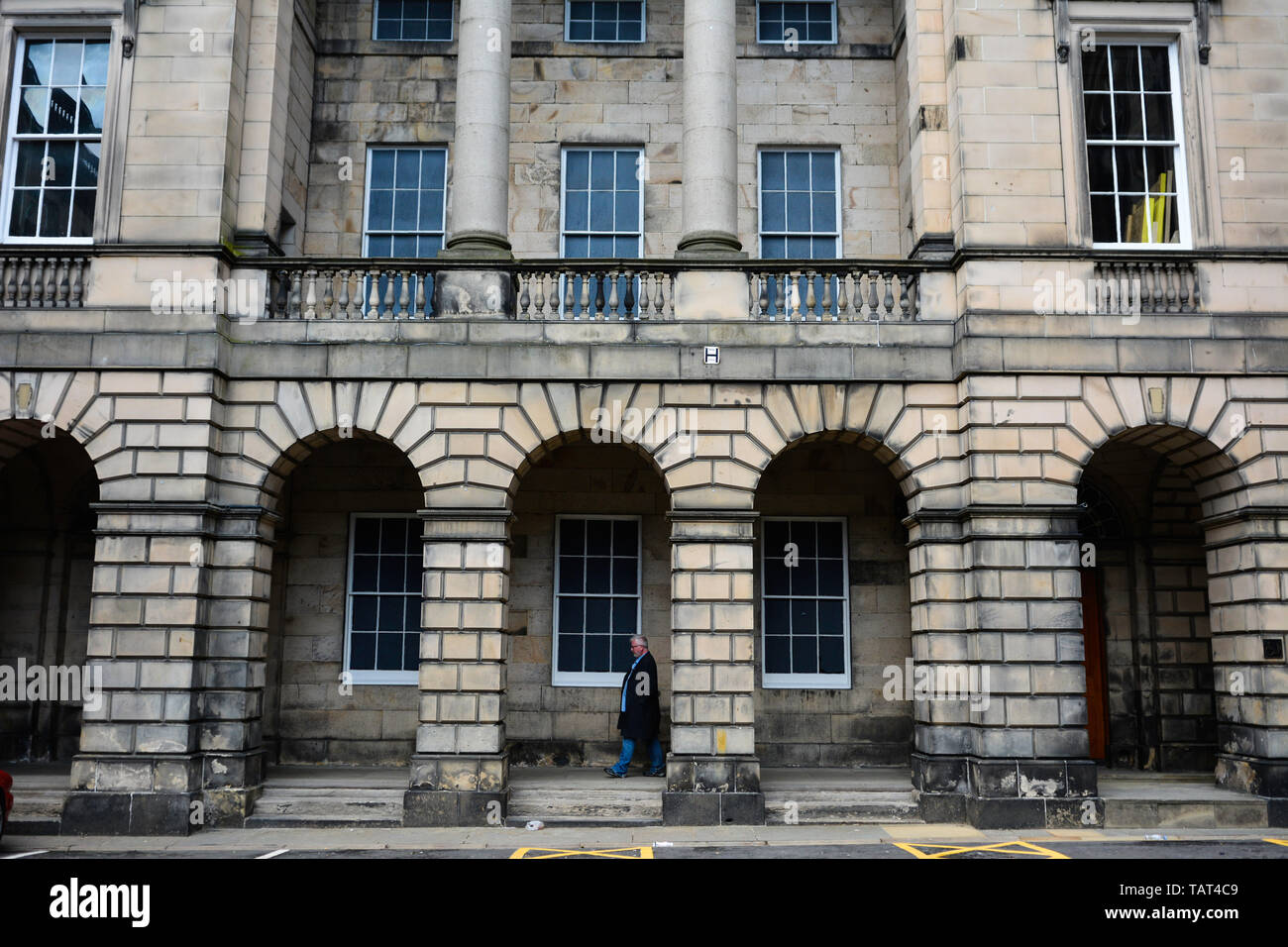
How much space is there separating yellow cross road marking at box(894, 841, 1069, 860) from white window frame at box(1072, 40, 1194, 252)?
23.9 feet

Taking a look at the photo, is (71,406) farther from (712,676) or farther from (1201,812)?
(1201,812)

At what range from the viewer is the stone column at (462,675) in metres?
12.2

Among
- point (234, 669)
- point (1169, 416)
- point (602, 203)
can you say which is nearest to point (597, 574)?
point (234, 669)

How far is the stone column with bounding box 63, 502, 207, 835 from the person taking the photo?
1198 centimetres

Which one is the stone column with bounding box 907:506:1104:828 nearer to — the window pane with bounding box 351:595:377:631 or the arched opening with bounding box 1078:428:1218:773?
the arched opening with bounding box 1078:428:1218:773

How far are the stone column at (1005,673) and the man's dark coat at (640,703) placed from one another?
10.9 ft

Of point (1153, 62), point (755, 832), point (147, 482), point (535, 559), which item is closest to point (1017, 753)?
point (755, 832)

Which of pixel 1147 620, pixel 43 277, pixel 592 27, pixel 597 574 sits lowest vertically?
pixel 1147 620

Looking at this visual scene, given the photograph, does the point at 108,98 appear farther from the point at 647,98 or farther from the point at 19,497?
the point at 647,98

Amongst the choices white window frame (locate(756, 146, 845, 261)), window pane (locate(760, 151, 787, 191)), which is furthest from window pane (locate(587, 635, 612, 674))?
window pane (locate(760, 151, 787, 191))

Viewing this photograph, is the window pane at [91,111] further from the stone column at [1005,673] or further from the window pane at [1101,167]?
the window pane at [1101,167]

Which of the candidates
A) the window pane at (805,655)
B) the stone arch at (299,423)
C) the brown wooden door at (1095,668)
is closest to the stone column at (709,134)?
the stone arch at (299,423)

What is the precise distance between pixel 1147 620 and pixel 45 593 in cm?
1568

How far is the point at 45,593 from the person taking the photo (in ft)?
50.6
